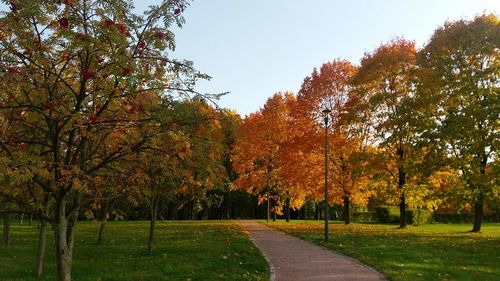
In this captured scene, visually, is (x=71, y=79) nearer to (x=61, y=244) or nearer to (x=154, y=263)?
(x=61, y=244)

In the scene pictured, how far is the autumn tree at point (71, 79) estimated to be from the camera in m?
5.21

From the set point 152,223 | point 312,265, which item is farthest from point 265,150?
point 312,265

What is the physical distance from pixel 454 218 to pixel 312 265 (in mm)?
46234

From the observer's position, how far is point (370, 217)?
186 ft

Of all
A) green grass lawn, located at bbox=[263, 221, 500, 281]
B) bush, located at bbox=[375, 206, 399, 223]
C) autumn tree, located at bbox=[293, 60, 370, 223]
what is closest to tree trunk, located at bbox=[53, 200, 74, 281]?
green grass lawn, located at bbox=[263, 221, 500, 281]

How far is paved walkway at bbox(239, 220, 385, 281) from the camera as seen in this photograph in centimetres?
1073

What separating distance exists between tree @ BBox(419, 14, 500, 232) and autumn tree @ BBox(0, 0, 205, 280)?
19.2 m

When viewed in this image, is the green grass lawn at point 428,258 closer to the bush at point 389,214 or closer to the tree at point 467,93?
the tree at point 467,93

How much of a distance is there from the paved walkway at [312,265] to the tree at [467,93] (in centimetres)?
1073

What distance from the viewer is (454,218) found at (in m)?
53.2

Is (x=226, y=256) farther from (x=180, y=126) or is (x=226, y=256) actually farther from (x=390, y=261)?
(x=180, y=126)

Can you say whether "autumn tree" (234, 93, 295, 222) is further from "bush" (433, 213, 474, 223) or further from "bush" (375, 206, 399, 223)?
"bush" (433, 213, 474, 223)

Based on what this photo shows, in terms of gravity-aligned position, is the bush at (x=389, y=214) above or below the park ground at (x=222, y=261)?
above

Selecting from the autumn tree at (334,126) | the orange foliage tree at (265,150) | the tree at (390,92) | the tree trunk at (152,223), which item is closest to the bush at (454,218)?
the orange foliage tree at (265,150)
